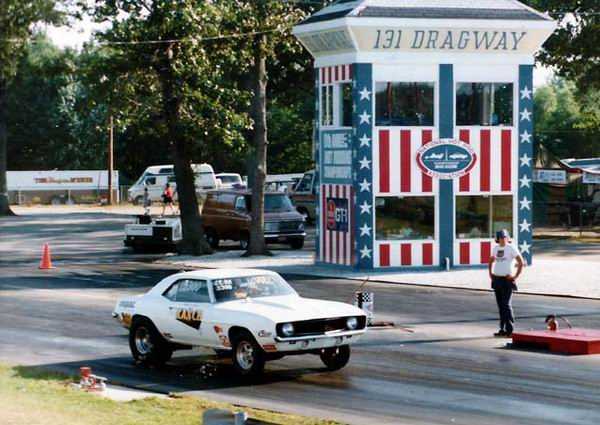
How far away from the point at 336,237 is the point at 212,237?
958 centimetres

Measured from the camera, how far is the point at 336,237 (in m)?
37.2

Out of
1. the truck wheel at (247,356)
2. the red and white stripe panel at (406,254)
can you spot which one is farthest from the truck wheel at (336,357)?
the red and white stripe panel at (406,254)

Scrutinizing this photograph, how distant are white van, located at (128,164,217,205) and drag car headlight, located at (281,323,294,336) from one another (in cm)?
5652

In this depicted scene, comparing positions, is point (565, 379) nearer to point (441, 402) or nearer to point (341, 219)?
point (441, 402)

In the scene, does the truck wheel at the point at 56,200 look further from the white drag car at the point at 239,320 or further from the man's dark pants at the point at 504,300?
the white drag car at the point at 239,320

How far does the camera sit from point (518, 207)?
122ft

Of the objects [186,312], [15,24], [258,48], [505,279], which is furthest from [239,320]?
[15,24]

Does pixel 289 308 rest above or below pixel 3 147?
below

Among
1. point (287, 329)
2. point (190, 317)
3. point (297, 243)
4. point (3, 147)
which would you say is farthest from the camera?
point (3, 147)

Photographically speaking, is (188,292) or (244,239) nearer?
(188,292)

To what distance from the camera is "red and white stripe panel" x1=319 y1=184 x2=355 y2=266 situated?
119 feet

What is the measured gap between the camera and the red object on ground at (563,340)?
20094mm

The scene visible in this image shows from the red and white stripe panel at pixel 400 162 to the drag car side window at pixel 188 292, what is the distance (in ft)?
55.8

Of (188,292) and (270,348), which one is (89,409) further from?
(188,292)
